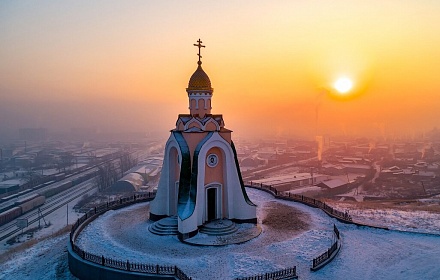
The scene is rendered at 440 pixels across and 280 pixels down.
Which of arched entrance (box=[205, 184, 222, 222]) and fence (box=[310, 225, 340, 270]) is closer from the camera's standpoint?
fence (box=[310, 225, 340, 270])

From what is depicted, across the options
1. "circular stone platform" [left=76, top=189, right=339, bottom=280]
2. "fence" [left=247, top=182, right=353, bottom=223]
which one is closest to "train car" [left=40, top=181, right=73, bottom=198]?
"circular stone platform" [left=76, top=189, right=339, bottom=280]

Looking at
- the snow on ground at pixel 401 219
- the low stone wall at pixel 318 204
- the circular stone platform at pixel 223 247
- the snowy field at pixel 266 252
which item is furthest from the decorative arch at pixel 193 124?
A: the snow on ground at pixel 401 219

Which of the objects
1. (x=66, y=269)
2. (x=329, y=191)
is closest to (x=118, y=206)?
(x=66, y=269)

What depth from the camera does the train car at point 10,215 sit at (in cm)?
4059

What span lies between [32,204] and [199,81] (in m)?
39.6

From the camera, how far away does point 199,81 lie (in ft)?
65.2

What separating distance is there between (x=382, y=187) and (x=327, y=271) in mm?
49781

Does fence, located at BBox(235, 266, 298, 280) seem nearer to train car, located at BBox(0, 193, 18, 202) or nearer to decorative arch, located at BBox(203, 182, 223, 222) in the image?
decorative arch, located at BBox(203, 182, 223, 222)

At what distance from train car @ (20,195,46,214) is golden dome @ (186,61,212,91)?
123 ft

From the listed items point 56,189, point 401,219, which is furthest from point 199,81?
point 56,189

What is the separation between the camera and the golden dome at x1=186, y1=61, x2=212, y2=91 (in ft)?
65.2

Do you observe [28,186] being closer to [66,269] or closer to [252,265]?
[66,269]

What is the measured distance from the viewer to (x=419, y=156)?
97875 millimetres

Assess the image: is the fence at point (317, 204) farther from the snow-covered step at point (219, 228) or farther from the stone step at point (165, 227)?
the stone step at point (165, 227)
